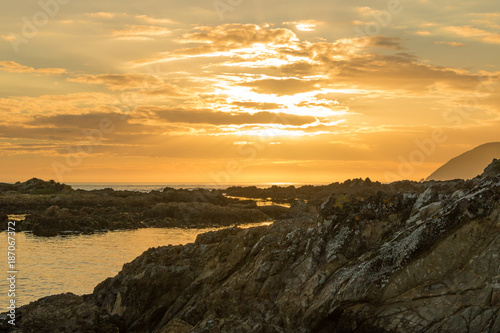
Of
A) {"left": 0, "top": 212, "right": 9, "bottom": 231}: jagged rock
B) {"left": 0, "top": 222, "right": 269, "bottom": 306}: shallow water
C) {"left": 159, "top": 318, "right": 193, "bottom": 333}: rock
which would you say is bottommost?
{"left": 0, "top": 222, "right": 269, "bottom": 306}: shallow water

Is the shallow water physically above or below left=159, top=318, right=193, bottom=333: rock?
below

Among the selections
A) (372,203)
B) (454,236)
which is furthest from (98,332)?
(454,236)

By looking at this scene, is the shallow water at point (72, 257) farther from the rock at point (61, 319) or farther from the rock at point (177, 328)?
the rock at point (177, 328)

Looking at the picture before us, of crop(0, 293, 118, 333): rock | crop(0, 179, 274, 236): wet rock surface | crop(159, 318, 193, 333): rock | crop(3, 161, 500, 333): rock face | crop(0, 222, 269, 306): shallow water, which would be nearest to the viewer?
crop(3, 161, 500, 333): rock face

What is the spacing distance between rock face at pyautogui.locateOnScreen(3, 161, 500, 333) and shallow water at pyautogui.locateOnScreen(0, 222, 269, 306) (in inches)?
236

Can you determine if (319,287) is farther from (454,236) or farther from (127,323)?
(127,323)

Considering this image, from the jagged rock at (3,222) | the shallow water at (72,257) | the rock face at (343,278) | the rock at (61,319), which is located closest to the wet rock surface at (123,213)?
the jagged rock at (3,222)

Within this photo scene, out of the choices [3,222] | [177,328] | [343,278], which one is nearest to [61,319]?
[177,328]

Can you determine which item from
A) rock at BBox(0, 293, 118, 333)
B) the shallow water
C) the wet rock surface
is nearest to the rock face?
rock at BBox(0, 293, 118, 333)

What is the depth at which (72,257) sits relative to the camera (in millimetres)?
35188

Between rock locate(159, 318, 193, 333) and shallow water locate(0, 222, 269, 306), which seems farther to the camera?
shallow water locate(0, 222, 269, 306)

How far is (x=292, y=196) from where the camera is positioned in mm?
121438

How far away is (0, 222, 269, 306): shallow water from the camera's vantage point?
25750 mm

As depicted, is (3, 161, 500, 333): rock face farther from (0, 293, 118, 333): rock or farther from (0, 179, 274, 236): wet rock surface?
(0, 179, 274, 236): wet rock surface
